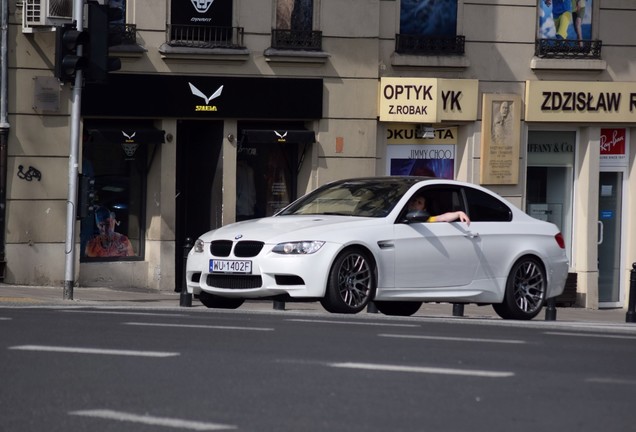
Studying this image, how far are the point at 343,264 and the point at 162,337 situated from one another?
11.9 ft

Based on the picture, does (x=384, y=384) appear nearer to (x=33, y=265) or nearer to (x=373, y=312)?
(x=373, y=312)

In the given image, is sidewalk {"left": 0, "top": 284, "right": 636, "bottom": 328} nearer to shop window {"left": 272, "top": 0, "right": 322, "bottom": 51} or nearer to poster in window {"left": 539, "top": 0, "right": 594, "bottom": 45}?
shop window {"left": 272, "top": 0, "right": 322, "bottom": 51}

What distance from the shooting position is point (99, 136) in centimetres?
2142

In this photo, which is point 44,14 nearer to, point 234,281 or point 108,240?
point 108,240

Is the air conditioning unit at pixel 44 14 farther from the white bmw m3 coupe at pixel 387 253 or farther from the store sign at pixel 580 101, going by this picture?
the store sign at pixel 580 101

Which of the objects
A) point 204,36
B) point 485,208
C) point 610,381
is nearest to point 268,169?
point 204,36

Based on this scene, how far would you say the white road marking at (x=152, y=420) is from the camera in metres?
6.57

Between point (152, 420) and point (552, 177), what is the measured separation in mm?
19268

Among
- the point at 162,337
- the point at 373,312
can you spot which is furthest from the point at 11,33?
the point at 162,337

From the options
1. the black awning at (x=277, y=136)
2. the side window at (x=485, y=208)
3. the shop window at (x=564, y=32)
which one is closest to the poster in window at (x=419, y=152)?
the black awning at (x=277, y=136)

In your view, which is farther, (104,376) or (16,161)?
(16,161)

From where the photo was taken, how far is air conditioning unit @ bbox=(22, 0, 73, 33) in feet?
66.4

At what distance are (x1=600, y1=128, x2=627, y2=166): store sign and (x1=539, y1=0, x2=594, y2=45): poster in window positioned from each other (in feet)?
5.97

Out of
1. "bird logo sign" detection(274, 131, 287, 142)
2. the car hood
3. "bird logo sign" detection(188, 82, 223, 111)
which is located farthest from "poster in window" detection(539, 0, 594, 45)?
the car hood
